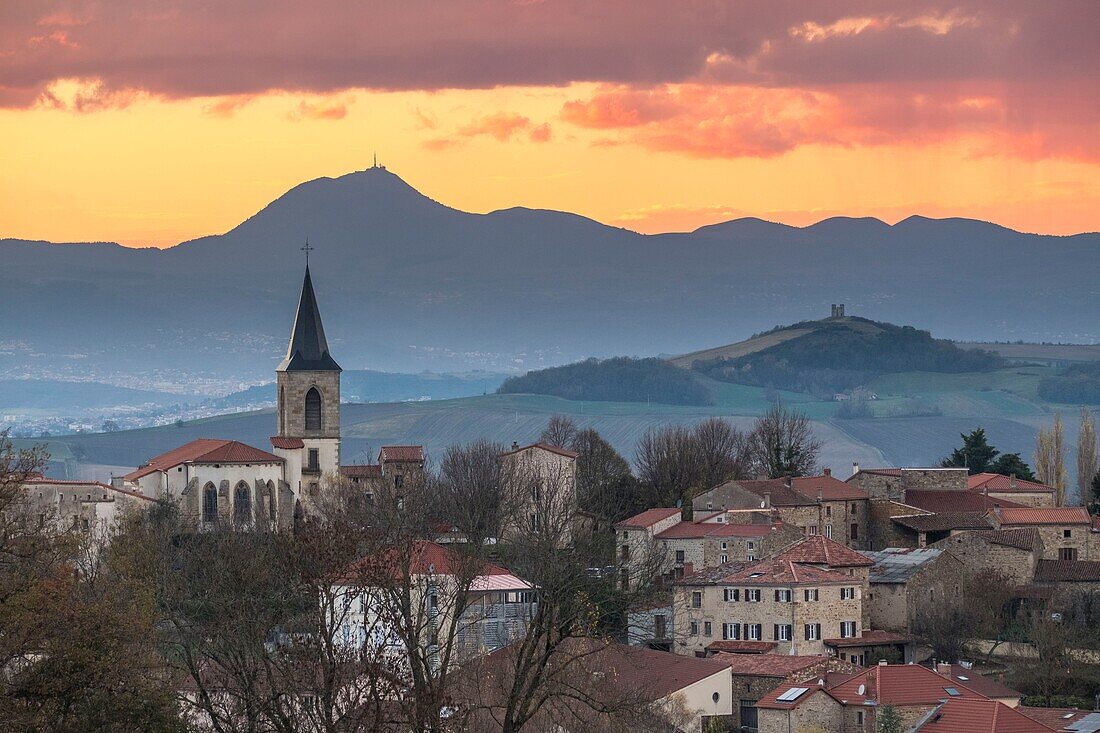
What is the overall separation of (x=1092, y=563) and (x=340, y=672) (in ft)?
152

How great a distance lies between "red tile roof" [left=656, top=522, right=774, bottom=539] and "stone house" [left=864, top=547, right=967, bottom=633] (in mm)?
3889

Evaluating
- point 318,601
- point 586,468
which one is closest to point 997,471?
point 586,468

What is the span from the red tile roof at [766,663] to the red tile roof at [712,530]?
430 inches

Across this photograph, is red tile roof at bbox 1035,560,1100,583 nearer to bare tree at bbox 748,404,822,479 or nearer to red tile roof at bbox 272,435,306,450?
bare tree at bbox 748,404,822,479

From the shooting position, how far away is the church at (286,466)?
89812 millimetres

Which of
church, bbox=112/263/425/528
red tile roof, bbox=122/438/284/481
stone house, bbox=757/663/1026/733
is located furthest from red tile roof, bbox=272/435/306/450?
stone house, bbox=757/663/1026/733

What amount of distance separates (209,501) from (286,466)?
243 inches

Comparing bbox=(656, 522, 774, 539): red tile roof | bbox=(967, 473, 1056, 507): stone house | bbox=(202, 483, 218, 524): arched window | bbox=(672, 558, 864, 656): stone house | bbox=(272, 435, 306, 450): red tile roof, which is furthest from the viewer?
bbox=(272, 435, 306, 450): red tile roof

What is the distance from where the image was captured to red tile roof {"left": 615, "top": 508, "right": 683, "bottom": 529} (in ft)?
246

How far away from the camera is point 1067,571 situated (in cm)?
7062

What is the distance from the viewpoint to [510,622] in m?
59.8

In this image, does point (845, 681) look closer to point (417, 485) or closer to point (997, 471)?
point (417, 485)

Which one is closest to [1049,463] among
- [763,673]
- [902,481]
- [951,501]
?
[902,481]

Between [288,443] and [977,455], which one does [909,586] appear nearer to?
[977,455]
